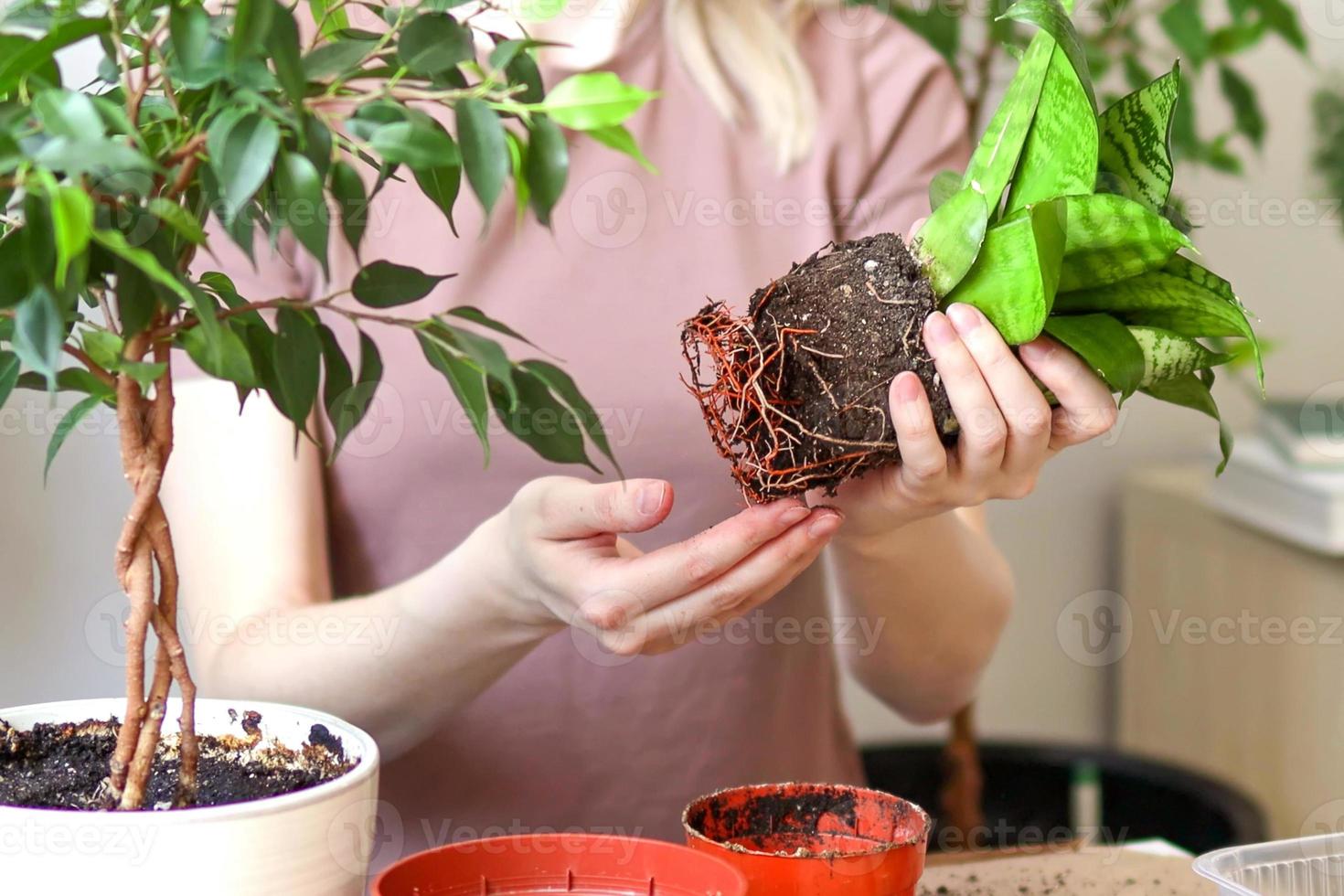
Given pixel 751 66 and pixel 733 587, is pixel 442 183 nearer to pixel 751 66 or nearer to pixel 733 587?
pixel 733 587

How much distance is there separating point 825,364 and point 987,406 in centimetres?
9

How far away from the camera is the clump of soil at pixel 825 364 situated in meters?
0.64

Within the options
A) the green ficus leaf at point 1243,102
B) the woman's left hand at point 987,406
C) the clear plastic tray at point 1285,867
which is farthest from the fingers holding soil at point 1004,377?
the green ficus leaf at point 1243,102

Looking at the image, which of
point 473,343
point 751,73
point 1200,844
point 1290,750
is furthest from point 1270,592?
point 473,343

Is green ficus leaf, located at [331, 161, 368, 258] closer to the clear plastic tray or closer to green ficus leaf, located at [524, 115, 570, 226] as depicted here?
green ficus leaf, located at [524, 115, 570, 226]

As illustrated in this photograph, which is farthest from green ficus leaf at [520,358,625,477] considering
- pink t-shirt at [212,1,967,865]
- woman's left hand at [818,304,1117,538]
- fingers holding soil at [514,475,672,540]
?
pink t-shirt at [212,1,967,865]

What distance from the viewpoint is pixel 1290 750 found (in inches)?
59.4

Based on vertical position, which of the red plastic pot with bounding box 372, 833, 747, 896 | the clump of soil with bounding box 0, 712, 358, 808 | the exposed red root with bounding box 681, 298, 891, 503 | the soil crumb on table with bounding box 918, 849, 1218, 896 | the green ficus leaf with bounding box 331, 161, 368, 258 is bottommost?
the soil crumb on table with bounding box 918, 849, 1218, 896

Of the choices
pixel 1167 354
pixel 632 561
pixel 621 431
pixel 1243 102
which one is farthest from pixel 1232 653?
pixel 632 561

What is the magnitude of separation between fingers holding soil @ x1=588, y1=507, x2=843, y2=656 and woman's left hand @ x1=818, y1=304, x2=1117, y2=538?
6cm

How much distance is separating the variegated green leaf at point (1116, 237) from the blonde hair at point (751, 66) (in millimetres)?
443

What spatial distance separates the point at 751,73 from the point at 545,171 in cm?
66

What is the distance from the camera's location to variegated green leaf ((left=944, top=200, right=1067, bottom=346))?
57cm

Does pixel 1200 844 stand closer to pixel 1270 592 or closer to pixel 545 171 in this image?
pixel 1270 592
